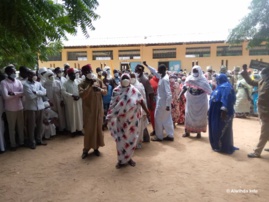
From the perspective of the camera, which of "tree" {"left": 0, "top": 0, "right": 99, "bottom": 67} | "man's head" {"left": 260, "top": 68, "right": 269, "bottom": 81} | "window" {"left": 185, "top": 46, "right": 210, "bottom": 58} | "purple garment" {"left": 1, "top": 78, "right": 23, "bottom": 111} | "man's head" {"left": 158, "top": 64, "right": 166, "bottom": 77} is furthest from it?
"window" {"left": 185, "top": 46, "right": 210, "bottom": 58}

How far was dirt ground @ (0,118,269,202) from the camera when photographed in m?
3.28

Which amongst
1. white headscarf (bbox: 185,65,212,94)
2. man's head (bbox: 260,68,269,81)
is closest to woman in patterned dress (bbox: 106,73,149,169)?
white headscarf (bbox: 185,65,212,94)

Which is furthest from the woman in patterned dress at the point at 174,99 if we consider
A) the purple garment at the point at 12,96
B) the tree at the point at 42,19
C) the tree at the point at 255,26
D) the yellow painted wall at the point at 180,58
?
the yellow painted wall at the point at 180,58

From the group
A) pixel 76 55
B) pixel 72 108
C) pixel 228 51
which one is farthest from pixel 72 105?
pixel 228 51

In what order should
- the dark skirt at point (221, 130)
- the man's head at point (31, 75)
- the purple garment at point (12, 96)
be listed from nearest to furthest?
the dark skirt at point (221, 130) → the purple garment at point (12, 96) → the man's head at point (31, 75)

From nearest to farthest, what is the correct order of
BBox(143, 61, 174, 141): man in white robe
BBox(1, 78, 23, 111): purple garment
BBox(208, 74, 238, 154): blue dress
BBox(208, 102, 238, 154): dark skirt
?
BBox(208, 74, 238, 154): blue dress < BBox(208, 102, 238, 154): dark skirt < BBox(1, 78, 23, 111): purple garment < BBox(143, 61, 174, 141): man in white robe

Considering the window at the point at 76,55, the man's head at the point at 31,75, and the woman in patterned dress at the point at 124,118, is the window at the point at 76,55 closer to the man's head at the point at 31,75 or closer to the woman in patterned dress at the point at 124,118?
the man's head at the point at 31,75

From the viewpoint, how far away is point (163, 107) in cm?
568

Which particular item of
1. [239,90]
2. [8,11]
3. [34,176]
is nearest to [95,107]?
[34,176]

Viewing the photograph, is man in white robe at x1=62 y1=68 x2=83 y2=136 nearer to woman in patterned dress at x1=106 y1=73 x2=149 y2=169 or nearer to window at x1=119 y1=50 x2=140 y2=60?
woman in patterned dress at x1=106 y1=73 x2=149 y2=169

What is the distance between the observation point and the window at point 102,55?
67.2 ft

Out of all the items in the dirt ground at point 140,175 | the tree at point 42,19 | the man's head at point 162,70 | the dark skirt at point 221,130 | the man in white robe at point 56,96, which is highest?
the tree at point 42,19

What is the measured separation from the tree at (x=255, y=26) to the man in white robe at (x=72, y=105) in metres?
9.92

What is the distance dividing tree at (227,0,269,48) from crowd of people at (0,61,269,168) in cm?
736
